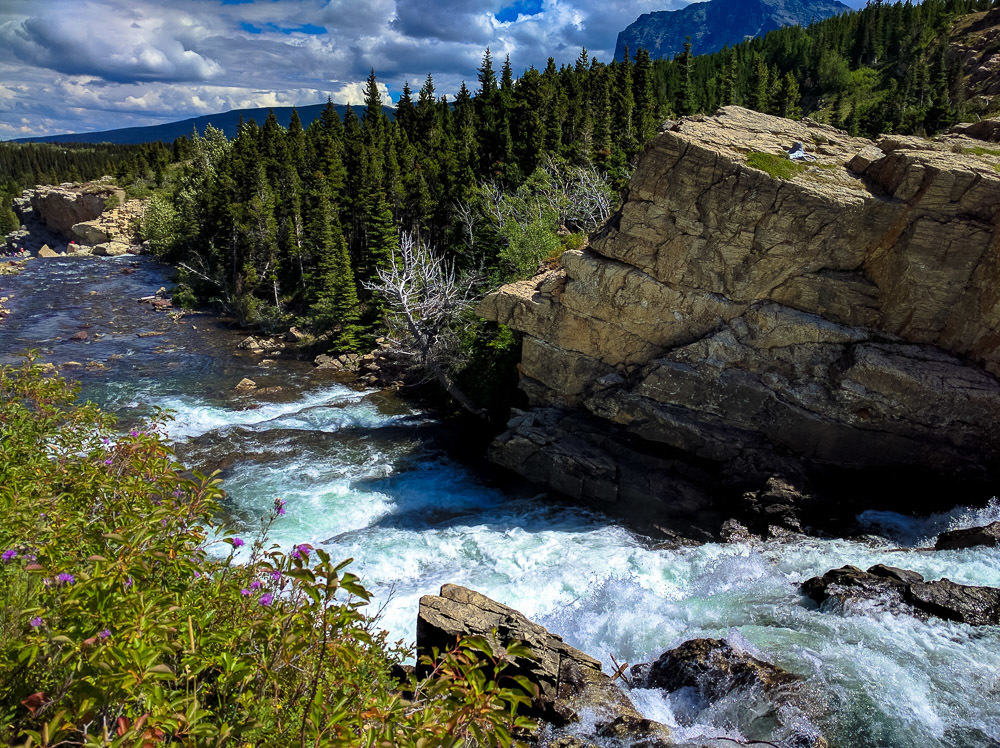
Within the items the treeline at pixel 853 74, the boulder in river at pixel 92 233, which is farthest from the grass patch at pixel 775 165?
the boulder in river at pixel 92 233

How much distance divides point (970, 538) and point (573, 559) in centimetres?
877

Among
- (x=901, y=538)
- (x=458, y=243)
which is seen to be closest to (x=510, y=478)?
(x=901, y=538)

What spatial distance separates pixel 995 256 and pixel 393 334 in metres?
23.4

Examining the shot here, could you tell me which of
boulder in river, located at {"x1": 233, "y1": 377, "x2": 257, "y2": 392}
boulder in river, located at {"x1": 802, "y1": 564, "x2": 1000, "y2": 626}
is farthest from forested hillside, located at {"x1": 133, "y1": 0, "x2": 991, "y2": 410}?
boulder in river, located at {"x1": 802, "y1": 564, "x2": 1000, "y2": 626}

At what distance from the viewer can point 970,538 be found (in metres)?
12.6

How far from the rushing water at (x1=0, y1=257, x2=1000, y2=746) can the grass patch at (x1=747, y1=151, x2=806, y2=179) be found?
31.3 ft

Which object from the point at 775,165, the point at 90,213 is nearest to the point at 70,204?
the point at 90,213

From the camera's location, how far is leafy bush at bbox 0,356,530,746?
2.88 m

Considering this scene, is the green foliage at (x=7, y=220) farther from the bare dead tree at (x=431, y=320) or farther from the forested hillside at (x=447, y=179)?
the bare dead tree at (x=431, y=320)

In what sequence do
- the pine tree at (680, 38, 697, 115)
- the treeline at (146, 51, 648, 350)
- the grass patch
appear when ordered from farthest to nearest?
the pine tree at (680, 38, 697, 115)
the treeline at (146, 51, 648, 350)
the grass patch

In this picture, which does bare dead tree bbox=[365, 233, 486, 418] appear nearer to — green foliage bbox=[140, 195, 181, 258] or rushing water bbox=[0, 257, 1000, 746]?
rushing water bbox=[0, 257, 1000, 746]

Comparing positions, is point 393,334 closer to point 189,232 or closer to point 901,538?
point 901,538

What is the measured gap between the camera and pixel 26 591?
3953 mm

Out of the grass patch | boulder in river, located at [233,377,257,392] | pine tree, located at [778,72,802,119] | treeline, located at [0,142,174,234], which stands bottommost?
boulder in river, located at [233,377,257,392]
